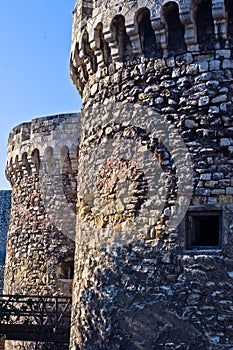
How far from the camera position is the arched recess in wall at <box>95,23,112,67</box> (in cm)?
662

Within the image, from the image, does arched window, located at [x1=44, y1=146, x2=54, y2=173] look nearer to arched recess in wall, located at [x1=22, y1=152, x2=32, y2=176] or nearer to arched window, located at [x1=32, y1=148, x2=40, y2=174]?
arched window, located at [x1=32, y1=148, x2=40, y2=174]

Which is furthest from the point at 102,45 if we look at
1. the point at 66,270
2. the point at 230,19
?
the point at 66,270

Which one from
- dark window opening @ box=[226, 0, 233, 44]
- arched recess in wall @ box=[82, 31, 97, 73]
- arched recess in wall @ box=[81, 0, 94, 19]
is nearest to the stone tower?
dark window opening @ box=[226, 0, 233, 44]

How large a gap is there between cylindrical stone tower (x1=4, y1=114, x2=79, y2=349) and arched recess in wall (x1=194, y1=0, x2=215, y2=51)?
16.8ft

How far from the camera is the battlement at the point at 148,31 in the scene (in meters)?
5.92

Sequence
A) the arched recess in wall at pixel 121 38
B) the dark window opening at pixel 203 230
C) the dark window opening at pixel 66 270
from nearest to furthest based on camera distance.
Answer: the dark window opening at pixel 203 230
the arched recess in wall at pixel 121 38
the dark window opening at pixel 66 270

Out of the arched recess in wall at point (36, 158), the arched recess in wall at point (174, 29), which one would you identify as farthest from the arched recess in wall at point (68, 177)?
the arched recess in wall at point (174, 29)

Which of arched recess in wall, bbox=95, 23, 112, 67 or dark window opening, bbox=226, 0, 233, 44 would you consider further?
arched recess in wall, bbox=95, 23, 112, 67

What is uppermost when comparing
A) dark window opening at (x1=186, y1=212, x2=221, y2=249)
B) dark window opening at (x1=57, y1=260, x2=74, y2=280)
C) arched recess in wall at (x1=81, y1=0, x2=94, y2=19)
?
arched recess in wall at (x1=81, y1=0, x2=94, y2=19)

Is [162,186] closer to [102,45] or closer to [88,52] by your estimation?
[102,45]

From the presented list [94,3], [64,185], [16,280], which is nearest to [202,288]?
[94,3]

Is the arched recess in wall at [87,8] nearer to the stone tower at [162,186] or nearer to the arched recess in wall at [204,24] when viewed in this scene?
the stone tower at [162,186]

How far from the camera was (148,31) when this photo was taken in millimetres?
6262

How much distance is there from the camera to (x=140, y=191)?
6.05 m
